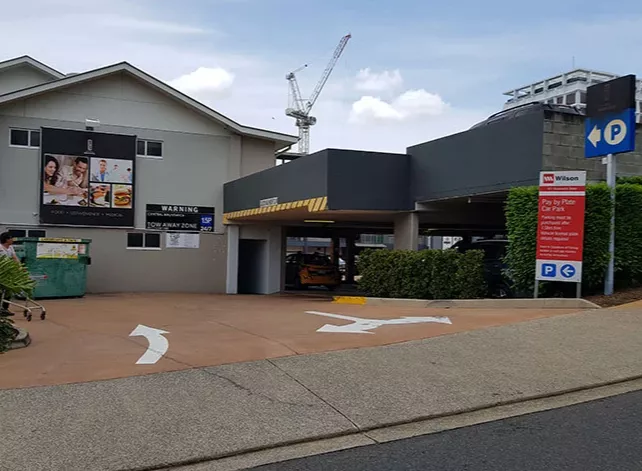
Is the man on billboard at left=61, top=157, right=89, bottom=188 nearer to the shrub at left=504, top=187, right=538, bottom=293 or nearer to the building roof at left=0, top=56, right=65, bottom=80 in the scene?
the building roof at left=0, top=56, right=65, bottom=80

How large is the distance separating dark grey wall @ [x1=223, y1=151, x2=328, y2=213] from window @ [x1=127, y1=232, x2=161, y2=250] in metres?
2.71

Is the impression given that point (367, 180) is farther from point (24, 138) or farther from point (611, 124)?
point (24, 138)

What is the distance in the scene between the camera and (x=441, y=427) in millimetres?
5652

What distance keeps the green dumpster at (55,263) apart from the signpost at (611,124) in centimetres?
1318

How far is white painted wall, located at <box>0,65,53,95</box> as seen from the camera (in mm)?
25734

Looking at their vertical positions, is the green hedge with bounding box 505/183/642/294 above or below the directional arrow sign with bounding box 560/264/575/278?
above

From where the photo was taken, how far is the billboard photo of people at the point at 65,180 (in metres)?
21.0

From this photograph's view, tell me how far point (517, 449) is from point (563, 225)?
722 cm

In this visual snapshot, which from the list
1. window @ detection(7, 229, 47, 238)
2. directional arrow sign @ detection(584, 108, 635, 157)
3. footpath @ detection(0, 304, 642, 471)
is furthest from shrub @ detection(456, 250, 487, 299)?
window @ detection(7, 229, 47, 238)

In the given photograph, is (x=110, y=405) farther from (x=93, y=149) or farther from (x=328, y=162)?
(x=93, y=149)

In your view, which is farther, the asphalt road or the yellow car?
the yellow car

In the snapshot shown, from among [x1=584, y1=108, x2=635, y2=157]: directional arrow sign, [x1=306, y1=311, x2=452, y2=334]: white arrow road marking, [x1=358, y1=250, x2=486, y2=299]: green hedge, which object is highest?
[x1=584, y1=108, x2=635, y2=157]: directional arrow sign

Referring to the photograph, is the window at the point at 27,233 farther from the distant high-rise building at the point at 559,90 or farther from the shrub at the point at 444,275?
the distant high-rise building at the point at 559,90

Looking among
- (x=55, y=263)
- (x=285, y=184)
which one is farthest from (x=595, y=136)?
(x=55, y=263)
